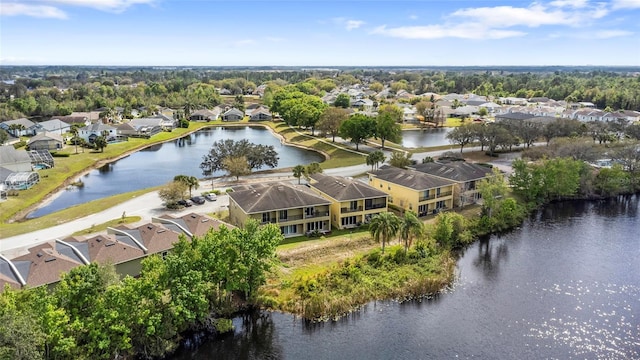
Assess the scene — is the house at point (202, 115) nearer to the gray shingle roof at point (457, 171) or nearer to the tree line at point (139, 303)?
the gray shingle roof at point (457, 171)

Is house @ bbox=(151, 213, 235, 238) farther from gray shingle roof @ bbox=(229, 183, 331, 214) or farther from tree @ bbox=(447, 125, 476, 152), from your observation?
tree @ bbox=(447, 125, 476, 152)

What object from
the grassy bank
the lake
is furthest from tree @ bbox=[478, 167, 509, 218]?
the grassy bank

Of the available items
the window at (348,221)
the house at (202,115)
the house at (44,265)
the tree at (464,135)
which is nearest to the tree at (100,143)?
the house at (202,115)

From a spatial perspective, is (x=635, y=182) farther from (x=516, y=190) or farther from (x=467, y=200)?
(x=467, y=200)

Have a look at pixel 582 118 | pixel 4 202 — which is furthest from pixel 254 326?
pixel 582 118

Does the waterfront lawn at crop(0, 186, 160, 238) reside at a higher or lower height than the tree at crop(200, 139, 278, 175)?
lower

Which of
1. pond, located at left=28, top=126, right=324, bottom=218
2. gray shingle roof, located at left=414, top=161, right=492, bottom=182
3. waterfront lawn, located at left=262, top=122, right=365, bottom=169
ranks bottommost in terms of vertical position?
pond, located at left=28, top=126, right=324, bottom=218

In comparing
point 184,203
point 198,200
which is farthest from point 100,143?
point 184,203
